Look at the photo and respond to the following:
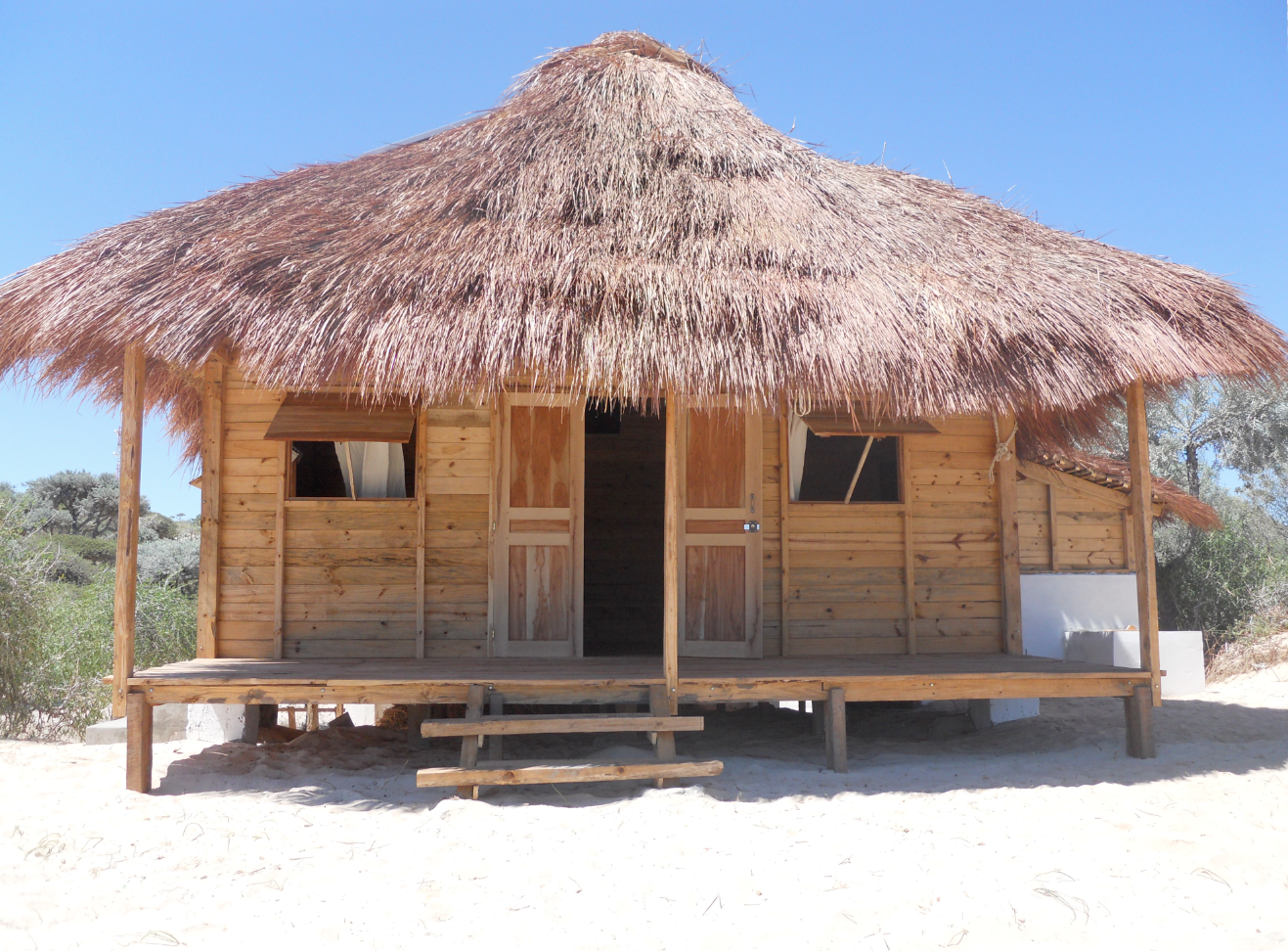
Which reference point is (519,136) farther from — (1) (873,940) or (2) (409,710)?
(1) (873,940)

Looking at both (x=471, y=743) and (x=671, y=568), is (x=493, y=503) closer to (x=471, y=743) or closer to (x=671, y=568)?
(x=671, y=568)

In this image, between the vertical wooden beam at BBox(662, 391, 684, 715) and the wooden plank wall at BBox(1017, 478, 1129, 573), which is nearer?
the vertical wooden beam at BBox(662, 391, 684, 715)

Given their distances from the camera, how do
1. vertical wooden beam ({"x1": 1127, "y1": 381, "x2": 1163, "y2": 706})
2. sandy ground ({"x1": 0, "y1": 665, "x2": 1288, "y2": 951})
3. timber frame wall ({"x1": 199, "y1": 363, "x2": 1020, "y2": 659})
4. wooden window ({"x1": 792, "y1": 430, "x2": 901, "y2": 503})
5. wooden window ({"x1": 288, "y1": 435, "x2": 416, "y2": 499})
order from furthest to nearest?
1. wooden window ({"x1": 792, "y1": 430, "x2": 901, "y2": 503})
2. wooden window ({"x1": 288, "y1": 435, "x2": 416, "y2": 499})
3. timber frame wall ({"x1": 199, "y1": 363, "x2": 1020, "y2": 659})
4. vertical wooden beam ({"x1": 1127, "y1": 381, "x2": 1163, "y2": 706})
5. sandy ground ({"x1": 0, "y1": 665, "x2": 1288, "y2": 951})

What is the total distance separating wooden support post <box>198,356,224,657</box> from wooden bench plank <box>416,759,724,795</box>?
2.57m

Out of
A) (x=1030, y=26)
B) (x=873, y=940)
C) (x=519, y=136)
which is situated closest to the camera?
(x=873, y=940)

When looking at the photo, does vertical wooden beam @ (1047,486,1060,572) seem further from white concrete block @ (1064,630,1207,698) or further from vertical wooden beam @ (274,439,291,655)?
vertical wooden beam @ (274,439,291,655)

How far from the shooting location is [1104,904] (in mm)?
3373

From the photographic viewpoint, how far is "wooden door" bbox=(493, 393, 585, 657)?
6.53 metres

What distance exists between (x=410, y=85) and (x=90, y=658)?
7.92 metres

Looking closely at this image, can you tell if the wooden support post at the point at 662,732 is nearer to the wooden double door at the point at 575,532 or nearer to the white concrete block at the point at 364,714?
the wooden double door at the point at 575,532

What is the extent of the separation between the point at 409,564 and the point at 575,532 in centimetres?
128

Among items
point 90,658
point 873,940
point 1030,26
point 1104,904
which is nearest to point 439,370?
point 873,940

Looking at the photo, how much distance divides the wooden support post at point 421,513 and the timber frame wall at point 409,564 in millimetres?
11

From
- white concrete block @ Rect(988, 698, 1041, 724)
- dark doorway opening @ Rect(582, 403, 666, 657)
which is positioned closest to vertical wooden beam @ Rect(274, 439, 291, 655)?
dark doorway opening @ Rect(582, 403, 666, 657)
